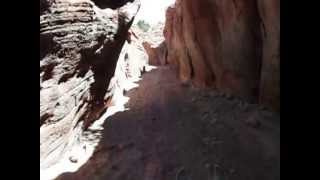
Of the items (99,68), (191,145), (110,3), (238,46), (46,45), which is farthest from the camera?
(238,46)

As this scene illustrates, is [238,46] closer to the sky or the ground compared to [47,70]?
closer to the sky

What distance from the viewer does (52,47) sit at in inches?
224

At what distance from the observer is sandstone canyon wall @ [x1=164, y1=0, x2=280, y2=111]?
7453 mm

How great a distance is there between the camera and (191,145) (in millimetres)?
6605

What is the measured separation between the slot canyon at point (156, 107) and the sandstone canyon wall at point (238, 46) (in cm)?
3

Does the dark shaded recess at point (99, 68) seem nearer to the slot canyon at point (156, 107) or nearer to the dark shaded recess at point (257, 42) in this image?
the slot canyon at point (156, 107)

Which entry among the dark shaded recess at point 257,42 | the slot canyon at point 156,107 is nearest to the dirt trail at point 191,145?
the slot canyon at point 156,107

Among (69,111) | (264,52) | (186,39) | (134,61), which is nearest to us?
(69,111)

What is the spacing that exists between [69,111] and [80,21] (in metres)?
2.04

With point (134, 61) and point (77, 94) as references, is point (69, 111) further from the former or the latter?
point (134, 61)

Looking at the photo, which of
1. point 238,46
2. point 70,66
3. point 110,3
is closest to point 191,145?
point 70,66

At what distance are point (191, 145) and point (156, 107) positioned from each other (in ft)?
13.6

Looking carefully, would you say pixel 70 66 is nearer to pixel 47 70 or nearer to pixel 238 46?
pixel 47 70
